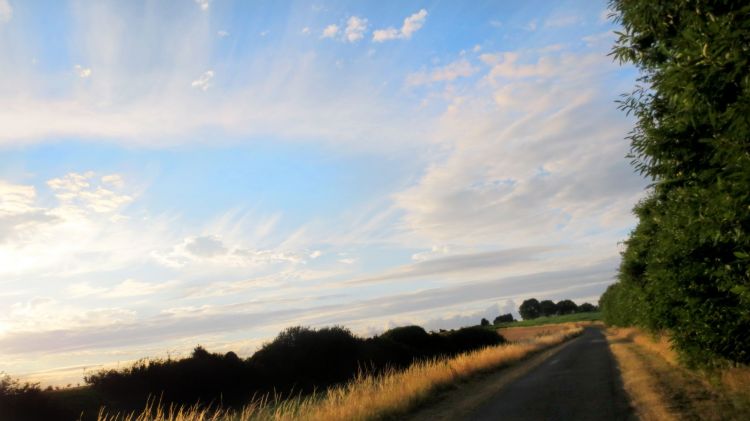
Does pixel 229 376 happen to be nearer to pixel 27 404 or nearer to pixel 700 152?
pixel 27 404

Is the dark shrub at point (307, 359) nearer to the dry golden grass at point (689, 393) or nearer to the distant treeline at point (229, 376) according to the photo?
the distant treeline at point (229, 376)

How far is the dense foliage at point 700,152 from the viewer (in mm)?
6191

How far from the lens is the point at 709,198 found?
796 cm

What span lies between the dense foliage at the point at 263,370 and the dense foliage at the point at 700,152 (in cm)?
1066

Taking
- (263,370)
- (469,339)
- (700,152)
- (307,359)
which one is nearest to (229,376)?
(263,370)

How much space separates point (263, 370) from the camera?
100 feet

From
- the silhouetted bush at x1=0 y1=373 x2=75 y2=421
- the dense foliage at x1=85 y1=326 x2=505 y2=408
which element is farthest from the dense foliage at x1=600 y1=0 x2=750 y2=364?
the silhouetted bush at x1=0 y1=373 x2=75 y2=421

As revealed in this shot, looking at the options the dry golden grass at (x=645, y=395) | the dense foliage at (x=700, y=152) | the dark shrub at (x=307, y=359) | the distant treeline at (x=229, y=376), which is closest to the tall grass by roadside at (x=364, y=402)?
the distant treeline at (x=229, y=376)

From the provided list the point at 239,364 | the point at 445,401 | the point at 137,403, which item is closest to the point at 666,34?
the point at 445,401

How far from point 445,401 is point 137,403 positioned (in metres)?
14.3

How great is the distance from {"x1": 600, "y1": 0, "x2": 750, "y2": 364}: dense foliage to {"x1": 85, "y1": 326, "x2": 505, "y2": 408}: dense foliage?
35.0 ft

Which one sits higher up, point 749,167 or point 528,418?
point 749,167

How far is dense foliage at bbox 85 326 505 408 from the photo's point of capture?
2405 cm

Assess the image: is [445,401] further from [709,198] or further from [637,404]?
[709,198]
